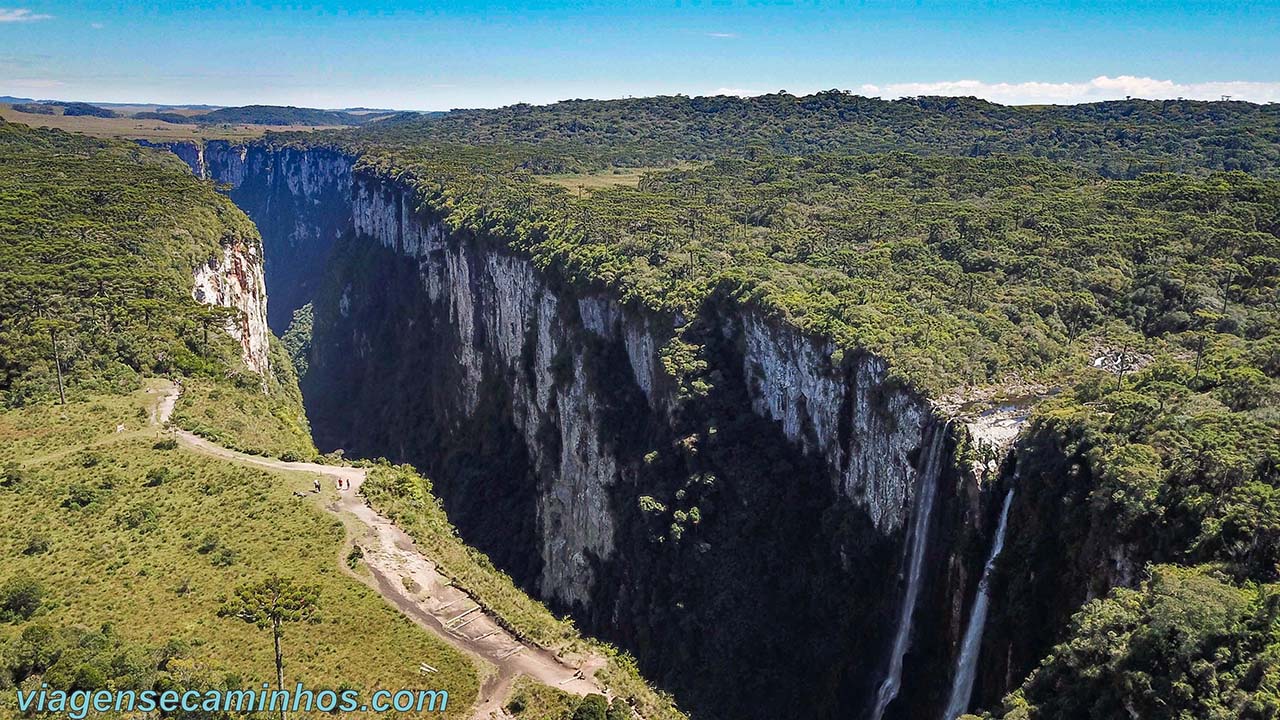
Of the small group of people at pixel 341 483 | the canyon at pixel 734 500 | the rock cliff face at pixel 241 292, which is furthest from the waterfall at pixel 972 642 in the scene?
the rock cliff face at pixel 241 292

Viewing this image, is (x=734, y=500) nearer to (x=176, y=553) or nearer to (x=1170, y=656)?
(x=176, y=553)

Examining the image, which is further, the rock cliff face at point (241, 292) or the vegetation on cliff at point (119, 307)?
the rock cliff face at point (241, 292)

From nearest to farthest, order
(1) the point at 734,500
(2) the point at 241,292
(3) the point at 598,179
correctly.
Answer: (1) the point at 734,500
(2) the point at 241,292
(3) the point at 598,179

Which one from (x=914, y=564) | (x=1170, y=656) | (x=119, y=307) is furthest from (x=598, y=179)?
(x=1170, y=656)

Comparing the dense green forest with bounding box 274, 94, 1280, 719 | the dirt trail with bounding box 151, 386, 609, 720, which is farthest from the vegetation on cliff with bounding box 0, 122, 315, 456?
the dense green forest with bounding box 274, 94, 1280, 719

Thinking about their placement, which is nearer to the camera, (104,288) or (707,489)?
(707,489)

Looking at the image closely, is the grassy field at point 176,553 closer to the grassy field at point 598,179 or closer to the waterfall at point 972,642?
the waterfall at point 972,642

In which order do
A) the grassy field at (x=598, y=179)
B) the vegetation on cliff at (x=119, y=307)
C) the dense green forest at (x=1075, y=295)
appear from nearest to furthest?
1. the dense green forest at (x=1075, y=295)
2. the vegetation on cliff at (x=119, y=307)
3. the grassy field at (x=598, y=179)
